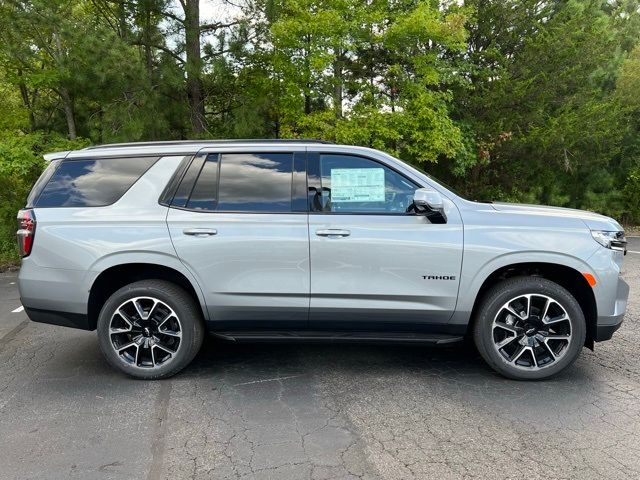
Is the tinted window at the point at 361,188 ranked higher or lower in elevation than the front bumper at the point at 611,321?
higher

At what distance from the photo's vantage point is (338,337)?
152 inches

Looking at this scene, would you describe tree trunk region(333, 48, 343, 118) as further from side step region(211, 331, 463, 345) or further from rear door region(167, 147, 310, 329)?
side step region(211, 331, 463, 345)

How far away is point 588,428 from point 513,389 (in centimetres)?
63

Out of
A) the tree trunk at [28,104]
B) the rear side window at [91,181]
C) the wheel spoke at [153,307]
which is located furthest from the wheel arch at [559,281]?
the tree trunk at [28,104]

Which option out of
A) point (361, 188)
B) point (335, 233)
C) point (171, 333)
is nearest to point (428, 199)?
point (361, 188)

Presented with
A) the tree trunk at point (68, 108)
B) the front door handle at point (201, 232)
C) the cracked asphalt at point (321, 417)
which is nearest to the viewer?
the cracked asphalt at point (321, 417)

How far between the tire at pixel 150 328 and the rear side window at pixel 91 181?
0.78m

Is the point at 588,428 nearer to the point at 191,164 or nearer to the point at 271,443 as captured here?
the point at 271,443

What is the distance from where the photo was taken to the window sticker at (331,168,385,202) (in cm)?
388

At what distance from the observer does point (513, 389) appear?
147 inches

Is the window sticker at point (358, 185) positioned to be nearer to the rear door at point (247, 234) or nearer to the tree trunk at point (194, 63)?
the rear door at point (247, 234)

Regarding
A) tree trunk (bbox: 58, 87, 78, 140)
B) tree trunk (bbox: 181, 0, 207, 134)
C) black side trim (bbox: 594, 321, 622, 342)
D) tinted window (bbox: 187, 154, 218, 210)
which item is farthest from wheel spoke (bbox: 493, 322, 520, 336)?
tree trunk (bbox: 58, 87, 78, 140)

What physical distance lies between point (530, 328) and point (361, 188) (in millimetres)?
1685

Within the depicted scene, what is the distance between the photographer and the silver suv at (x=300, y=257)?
12.3ft
